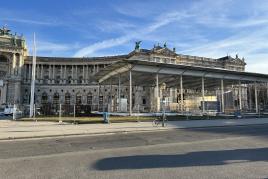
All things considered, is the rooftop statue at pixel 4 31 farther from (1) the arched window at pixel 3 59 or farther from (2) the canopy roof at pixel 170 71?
(2) the canopy roof at pixel 170 71

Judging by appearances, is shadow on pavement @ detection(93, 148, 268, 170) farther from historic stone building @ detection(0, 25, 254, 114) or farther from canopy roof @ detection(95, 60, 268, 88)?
historic stone building @ detection(0, 25, 254, 114)

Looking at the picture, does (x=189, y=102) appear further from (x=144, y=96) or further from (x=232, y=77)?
(x=144, y=96)

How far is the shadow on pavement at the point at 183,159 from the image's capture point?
990 centimetres

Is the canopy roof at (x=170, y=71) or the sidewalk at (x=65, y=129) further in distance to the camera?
the canopy roof at (x=170, y=71)

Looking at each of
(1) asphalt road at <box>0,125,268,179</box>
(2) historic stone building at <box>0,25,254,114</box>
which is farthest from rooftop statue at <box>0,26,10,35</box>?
(1) asphalt road at <box>0,125,268,179</box>

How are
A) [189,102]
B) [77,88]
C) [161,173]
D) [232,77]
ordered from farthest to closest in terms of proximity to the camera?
1. [77,88]
2. [189,102]
3. [232,77]
4. [161,173]

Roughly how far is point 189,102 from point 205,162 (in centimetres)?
6050

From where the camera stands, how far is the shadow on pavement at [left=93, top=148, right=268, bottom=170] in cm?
990

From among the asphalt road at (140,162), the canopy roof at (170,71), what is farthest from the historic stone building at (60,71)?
the asphalt road at (140,162)

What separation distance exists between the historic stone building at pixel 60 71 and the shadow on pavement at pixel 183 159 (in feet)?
341

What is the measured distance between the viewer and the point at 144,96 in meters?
118

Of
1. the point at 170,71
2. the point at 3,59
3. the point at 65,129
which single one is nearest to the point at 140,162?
the point at 65,129

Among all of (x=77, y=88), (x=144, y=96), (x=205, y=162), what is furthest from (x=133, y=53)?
(x=205, y=162)

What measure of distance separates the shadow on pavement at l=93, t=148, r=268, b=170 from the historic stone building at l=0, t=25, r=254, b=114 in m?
104
